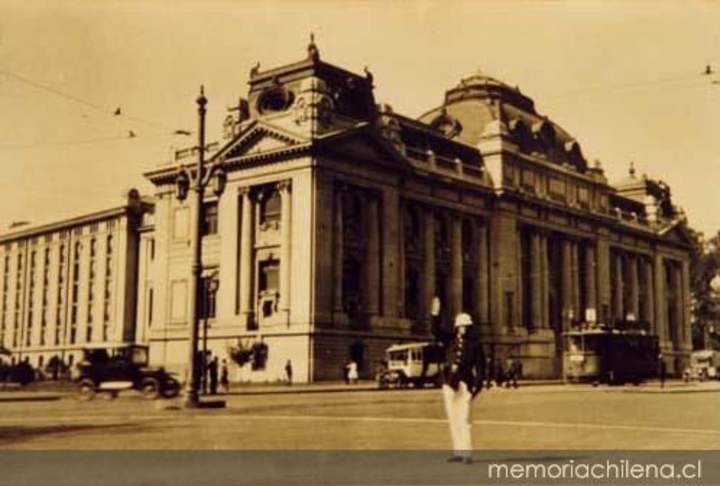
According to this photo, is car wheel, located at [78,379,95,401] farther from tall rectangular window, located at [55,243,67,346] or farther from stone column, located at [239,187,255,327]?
tall rectangular window, located at [55,243,67,346]

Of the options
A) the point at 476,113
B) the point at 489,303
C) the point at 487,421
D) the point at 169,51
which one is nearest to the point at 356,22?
the point at 169,51

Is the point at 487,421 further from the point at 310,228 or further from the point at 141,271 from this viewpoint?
the point at 141,271

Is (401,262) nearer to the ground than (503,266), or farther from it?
nearer to the ground

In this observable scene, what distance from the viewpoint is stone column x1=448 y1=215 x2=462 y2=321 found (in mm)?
52656

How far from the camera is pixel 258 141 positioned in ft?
152

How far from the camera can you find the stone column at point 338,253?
44094 mm

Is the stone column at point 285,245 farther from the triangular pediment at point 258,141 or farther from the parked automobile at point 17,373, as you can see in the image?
the parked automobile at point 17,373

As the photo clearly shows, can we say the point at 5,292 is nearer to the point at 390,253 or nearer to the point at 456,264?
the point at 390,253

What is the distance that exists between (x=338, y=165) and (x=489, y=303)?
14.7m

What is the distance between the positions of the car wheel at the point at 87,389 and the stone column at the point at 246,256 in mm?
18260

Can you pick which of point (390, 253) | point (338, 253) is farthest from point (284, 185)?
point (390, 253)

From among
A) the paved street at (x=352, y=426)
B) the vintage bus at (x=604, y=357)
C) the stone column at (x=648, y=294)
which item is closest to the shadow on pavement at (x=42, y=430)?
the paved street at (x=352, y=426)

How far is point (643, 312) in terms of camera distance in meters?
71.3

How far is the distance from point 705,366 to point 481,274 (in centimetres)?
1388
